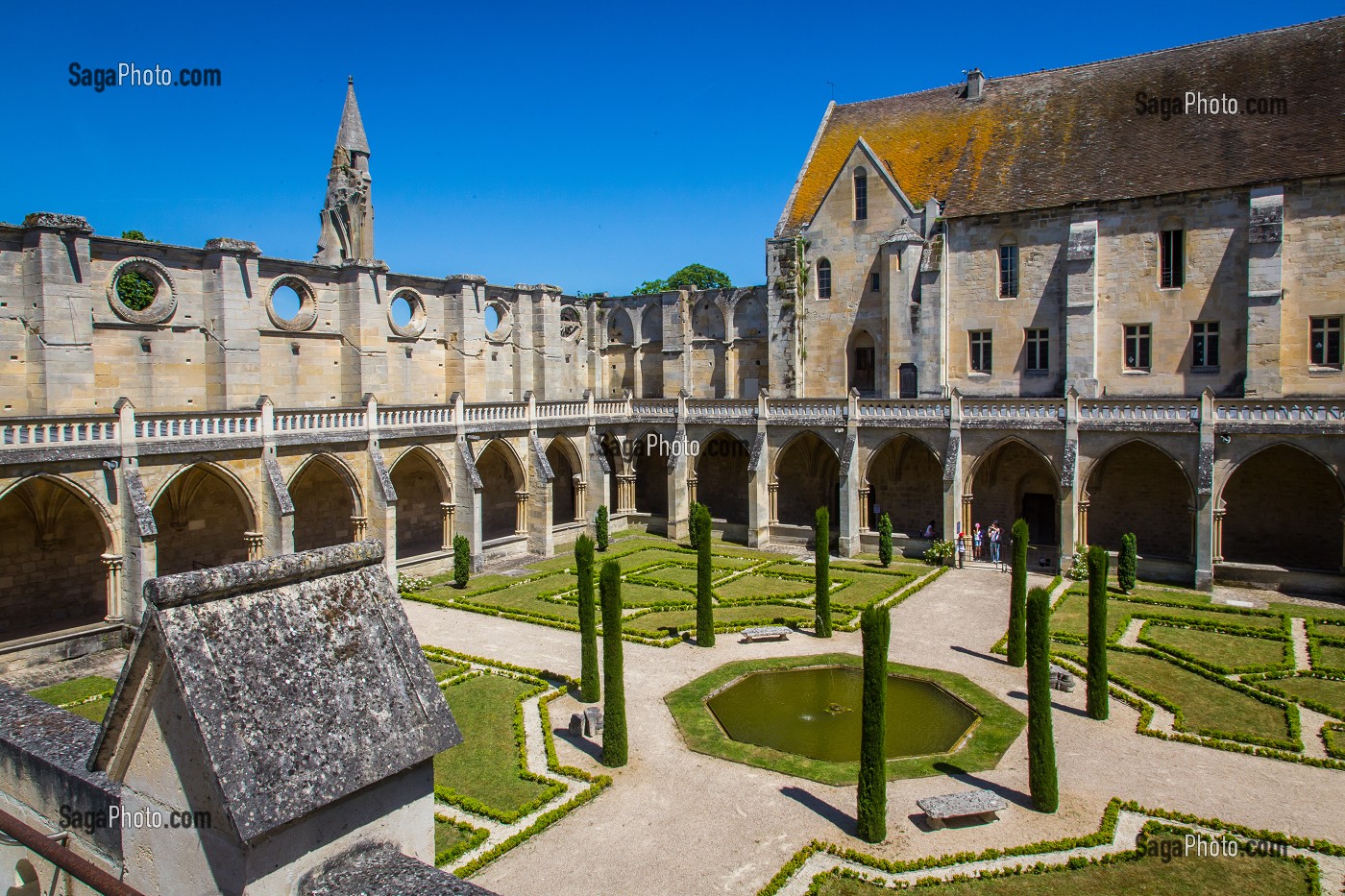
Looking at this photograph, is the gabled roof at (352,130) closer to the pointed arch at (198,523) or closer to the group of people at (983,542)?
the pointed arch at (198,523)

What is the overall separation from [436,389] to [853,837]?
29.9 m

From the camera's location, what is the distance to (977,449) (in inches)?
1329

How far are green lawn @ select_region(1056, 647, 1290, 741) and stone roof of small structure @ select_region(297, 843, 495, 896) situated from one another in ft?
59.2

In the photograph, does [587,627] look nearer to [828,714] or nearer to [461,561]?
[828,714]

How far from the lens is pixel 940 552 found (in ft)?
112

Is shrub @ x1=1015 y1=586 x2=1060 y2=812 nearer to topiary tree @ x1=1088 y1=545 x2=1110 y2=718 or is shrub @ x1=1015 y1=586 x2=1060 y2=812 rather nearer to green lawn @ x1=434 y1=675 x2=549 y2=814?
topiary tree @ x1=1088 y1=545 x2=1110 y2=718

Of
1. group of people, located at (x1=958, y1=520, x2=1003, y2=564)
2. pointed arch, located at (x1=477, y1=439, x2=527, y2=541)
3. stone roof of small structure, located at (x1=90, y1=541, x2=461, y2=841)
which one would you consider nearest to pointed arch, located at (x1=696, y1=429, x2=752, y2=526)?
pointed arch, located at (x1=477, y1=439, x2=527, y2=541)

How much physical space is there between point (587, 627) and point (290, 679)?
14966mm

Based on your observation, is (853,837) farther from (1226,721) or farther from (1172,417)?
(1172,417)

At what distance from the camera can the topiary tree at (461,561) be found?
31500 mm

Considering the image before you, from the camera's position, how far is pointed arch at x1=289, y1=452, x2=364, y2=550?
33.4 m

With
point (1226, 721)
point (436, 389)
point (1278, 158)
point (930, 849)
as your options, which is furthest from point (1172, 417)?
point (436, 389)

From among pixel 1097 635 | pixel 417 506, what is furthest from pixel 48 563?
pixel 1097 635

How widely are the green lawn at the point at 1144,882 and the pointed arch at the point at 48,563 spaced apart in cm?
2224
